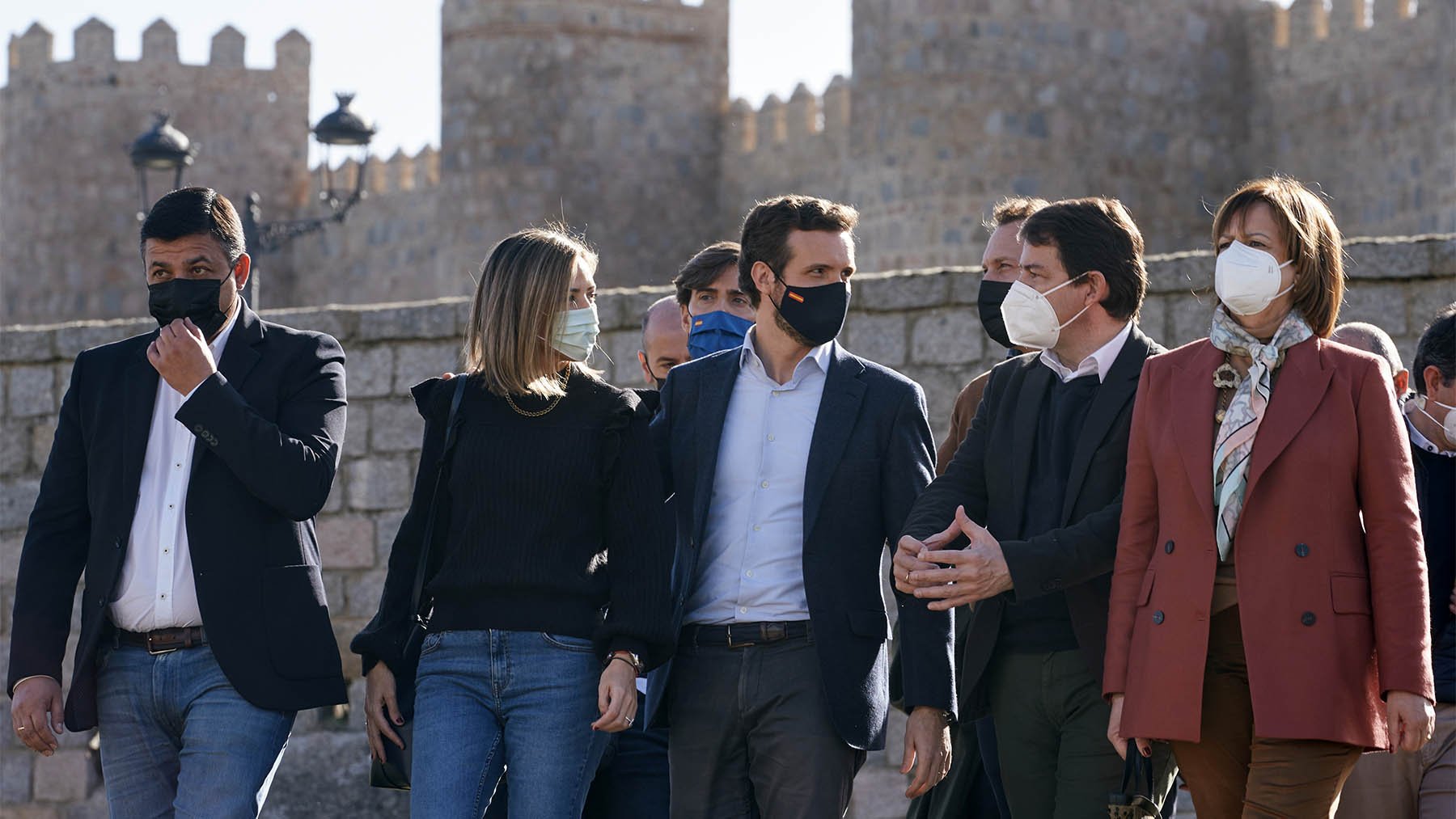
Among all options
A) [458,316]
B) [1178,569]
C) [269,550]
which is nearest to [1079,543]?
[1178,569]

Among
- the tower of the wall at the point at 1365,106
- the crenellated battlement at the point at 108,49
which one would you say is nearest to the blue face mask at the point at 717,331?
the tower of the wall at the point at 1365,106

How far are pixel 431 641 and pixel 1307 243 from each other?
2003 millimetres

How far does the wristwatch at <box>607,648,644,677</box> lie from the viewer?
13.7ft

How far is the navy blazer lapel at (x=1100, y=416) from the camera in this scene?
4.25 meters

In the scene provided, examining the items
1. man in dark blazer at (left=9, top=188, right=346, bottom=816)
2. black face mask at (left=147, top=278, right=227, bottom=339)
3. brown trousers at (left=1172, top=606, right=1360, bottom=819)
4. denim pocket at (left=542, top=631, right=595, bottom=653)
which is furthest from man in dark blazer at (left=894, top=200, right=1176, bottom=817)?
black face mask at (left=147, top=278, right=227, bottom=339)

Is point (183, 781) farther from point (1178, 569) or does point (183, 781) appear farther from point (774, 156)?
point (774, 156)

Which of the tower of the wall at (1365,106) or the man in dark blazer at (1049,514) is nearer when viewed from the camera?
the man in dark blazer at (1049,514)

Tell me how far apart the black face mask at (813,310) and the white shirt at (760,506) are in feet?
0.20

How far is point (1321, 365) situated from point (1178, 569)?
0.49 metres

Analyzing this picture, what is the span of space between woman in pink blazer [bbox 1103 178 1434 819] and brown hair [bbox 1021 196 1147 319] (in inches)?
14.1

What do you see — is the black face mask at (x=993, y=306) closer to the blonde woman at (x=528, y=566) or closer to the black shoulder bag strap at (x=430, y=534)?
the blonde woman at (x=528, y=566)

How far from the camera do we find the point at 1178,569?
389cm

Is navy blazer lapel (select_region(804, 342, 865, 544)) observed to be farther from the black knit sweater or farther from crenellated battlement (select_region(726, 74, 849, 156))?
crenellated battlement (select_region(726, 74, 849, 156))

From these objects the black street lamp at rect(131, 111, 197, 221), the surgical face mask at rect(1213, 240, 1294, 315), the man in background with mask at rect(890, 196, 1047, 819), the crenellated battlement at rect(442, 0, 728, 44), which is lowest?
the man in background with mask at rect(890, 196, 1047, 819)
